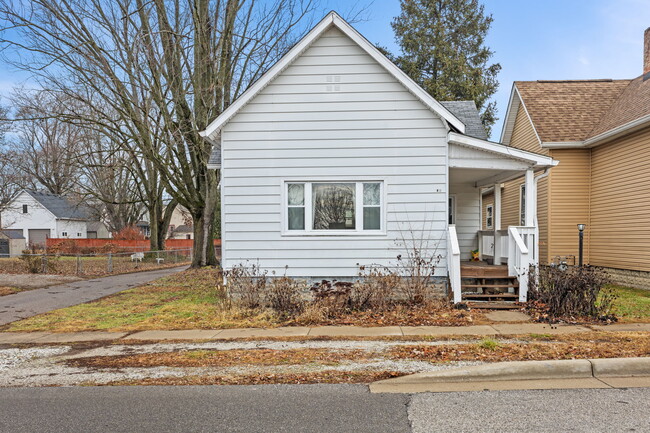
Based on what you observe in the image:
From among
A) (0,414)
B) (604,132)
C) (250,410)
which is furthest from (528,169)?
(0,414)

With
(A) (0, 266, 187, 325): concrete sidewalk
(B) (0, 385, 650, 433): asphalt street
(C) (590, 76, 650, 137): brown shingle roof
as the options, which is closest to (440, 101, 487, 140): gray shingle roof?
(C) (590, 76, 650, 137): brown shingle roof

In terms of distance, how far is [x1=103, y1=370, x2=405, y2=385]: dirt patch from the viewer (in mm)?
5354

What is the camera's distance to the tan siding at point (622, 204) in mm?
12664

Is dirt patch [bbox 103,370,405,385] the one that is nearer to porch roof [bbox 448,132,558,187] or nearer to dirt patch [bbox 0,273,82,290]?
porch roof [bbox 448,132,558,187]

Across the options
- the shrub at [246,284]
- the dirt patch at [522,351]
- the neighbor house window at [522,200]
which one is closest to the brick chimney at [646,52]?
the neighbor house window at [522,200]

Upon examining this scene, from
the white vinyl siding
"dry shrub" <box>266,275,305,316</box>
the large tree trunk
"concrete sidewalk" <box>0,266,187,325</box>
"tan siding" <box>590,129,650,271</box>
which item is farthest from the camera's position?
the large tree trunk

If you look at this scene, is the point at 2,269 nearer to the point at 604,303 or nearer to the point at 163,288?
the point at 163,288

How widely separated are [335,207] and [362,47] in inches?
148

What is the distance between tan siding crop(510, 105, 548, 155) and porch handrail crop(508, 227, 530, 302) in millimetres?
6516

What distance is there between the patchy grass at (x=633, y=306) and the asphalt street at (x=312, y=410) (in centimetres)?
433

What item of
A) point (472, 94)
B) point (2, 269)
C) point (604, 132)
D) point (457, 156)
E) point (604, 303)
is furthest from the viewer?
point (472, 94)

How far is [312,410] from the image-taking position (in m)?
4.47

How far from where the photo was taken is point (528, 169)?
35.0 feet

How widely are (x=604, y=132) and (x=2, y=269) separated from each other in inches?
995
